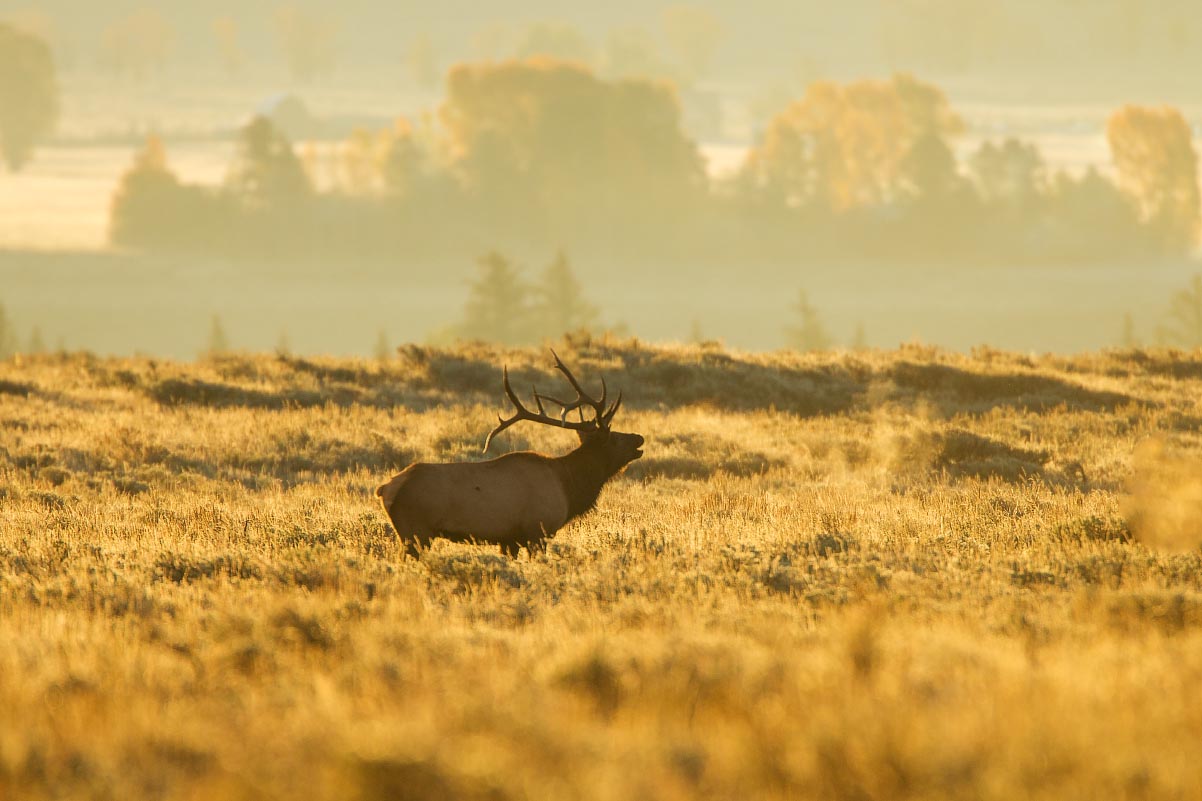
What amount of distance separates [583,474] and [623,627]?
11.8 feet

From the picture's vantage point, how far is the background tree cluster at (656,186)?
120 meters

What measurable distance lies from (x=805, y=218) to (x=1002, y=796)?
128m

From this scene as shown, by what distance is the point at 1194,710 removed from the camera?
593 cm

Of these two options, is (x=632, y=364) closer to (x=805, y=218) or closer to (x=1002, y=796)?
(x=1002, y=796)

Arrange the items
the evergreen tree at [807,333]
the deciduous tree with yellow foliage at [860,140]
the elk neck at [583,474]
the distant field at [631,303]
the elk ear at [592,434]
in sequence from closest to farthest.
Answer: the elk neck at [583,474], the elk ear at [592,434], the evergreen tree at [807,333], the deciduous tree with yellow foliage at [860,140], the distant field at [631,303]

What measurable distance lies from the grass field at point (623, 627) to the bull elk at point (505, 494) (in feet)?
0.79

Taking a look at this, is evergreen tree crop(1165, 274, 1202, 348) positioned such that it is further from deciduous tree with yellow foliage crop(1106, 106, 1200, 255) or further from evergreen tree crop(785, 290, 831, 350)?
deciduous tree with yellow foliage crop(1106, 106, 1200, 255)

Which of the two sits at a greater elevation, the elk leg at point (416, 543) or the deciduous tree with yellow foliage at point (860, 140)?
the deciduous tree with yellow foliage at point (860, 140)

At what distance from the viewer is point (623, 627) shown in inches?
317

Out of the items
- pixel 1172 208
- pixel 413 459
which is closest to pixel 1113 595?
pixel 413 459

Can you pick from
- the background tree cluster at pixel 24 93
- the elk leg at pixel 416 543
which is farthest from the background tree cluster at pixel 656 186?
the elk leg at pixel 416 543

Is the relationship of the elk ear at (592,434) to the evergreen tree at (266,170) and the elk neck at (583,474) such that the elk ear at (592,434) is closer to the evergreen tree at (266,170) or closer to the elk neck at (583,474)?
the elk neck at (583,474)

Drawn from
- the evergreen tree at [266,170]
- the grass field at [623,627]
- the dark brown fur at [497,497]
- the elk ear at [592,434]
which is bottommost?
the grass field at [623,627]

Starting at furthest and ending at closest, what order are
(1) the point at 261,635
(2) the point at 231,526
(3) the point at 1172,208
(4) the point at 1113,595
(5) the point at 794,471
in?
(3) the point at 1172,208 → (5) the point at 794,471 → (2) the point at 231,526 → (4) the point at 1113,595 → (1) the point at 261,635
